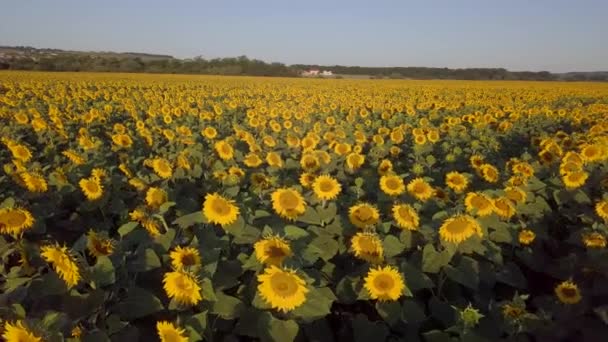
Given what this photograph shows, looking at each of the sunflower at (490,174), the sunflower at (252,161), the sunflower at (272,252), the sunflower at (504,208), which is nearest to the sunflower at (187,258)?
the sunflower at (272,252)

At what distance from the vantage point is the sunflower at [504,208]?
153 inches

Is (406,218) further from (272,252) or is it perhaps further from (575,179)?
(575,179)

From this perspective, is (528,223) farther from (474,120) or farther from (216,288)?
(474,120)

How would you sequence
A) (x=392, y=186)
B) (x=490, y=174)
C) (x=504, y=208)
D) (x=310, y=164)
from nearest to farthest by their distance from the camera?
1. (x=504, y=208)
2. (x=392, y=186)
3. (x=490, y=174)
4. (x=310, y=164)

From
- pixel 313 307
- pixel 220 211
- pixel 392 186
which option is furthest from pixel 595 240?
pixel 220 211

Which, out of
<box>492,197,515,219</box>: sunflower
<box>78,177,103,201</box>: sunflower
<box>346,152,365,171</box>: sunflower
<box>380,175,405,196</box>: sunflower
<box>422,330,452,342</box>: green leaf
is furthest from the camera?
<box>346,152,365,171</box>: sunflower

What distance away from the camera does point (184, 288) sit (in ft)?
7.41

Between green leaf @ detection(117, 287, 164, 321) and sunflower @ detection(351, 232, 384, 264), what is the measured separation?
131 centimetres

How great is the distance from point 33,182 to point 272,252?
106 inches

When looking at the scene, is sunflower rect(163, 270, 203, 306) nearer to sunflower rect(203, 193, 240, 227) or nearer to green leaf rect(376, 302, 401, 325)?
sunflower rect(203, 193, 240, 227)

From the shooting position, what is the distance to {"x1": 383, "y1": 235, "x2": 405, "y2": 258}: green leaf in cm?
305

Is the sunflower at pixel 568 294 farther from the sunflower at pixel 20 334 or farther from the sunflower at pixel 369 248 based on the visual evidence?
the sunflower at pixel 20 334

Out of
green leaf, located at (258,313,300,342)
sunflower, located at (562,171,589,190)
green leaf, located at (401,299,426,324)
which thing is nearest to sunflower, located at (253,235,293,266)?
green leaf, located at (258,313,300,342)

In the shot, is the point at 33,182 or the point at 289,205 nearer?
the point at 289,205
